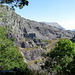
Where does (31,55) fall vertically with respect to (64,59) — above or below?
below

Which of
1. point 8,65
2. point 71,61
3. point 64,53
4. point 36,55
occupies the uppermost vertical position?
point 64,53

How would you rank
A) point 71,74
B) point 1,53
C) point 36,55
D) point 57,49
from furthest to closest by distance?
point 36,55, point 1,53, point 57,49, point 71,74

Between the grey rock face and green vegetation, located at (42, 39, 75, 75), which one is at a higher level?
green vegetation, located at (42, 39, 75, 75)

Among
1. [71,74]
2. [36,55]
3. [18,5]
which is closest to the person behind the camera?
[18,5]

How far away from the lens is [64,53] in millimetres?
24703

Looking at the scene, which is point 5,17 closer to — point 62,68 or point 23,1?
point 23,1

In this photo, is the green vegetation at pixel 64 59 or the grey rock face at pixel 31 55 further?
the grey rock face at pixel 31 55

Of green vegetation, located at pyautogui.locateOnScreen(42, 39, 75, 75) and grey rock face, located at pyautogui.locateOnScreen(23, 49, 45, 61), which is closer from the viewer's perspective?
green vegetation, located at pyautogui.locateOnScreen(42, 39, 75, 75)

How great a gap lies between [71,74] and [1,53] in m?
20.4

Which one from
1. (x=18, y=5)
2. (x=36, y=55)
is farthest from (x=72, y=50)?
(x=36, y=55)

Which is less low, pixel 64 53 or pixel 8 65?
pixel 64 53

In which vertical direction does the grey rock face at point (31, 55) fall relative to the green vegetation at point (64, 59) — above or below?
below

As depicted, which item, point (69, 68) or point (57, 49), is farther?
point (57, 49)

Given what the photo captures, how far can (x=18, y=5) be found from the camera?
1423 cm
